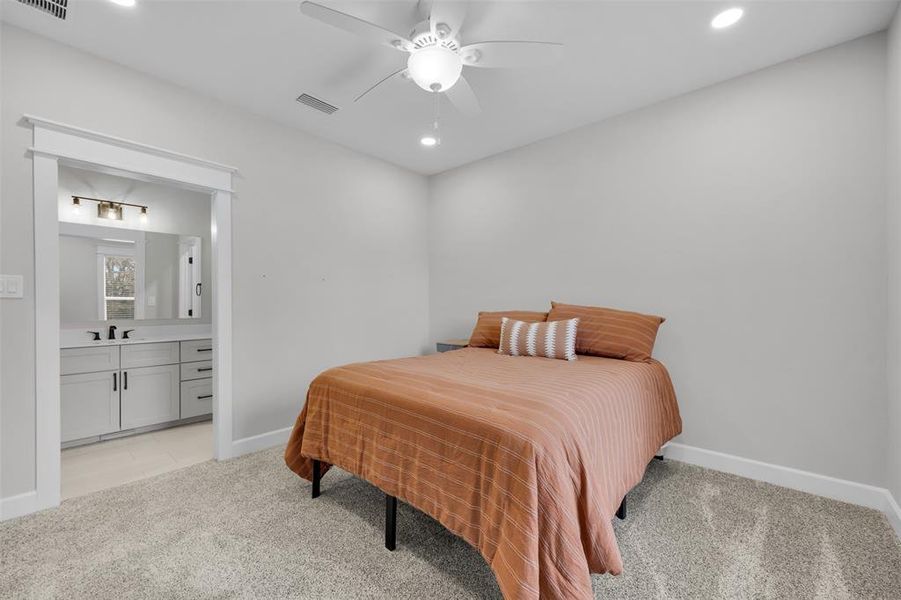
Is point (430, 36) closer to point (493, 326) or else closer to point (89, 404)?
point (493, 326)

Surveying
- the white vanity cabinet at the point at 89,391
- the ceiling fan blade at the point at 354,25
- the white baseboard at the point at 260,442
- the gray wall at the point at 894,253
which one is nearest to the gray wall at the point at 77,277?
the white vanity cabinet at the point at 89,391

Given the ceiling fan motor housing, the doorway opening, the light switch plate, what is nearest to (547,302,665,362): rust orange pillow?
the ceiling fan motor housing

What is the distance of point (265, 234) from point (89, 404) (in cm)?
198

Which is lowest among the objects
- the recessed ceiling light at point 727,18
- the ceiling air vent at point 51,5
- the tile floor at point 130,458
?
the tile floor at point 130,458

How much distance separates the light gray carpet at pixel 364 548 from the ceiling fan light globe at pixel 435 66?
2.17 m

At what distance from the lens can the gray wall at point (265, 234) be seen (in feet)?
6.70

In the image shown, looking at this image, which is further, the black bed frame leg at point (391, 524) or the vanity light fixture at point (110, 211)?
the vanity light fixture at point (110, 211)

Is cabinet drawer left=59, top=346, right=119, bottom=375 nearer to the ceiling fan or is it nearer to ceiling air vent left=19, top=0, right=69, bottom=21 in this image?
ceiling air vent left=19, top=0, right=69, bottom=21

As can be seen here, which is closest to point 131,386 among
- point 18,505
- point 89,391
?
point 89,391

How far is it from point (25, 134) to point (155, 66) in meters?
0.79

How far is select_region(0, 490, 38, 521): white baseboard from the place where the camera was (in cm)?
198

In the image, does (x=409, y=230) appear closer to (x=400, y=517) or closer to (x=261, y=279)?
(x=261, y=279)

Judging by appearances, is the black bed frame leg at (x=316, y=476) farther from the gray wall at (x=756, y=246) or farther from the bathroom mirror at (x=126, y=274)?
the bathroom mirror at (x=126, y=274)

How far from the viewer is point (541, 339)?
2.72 metres
